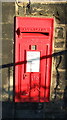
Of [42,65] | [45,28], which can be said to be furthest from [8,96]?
[45,28]

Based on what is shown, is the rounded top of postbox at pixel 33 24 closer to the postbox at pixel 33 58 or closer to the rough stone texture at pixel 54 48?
the postbox at pixel 33 58

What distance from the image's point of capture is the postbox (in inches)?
133

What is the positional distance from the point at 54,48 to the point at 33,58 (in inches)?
19.7

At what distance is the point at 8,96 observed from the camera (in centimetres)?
368

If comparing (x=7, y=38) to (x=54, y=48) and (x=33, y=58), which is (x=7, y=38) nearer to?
(x=33, y=58)

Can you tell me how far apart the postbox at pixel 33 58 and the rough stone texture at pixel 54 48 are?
12 centimetres

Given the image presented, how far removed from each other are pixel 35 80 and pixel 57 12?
1.51 m

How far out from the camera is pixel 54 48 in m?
3.53

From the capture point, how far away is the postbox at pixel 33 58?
11.1 ft

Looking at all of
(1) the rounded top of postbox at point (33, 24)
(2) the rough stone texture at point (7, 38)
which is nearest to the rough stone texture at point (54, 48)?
(2) the rough stone texture at point (7, 38)

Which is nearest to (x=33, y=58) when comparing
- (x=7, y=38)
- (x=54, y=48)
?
(x=54, y=48)

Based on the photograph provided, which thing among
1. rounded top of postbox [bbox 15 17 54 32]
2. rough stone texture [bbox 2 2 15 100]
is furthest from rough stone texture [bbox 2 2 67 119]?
rounded top of postbox [bbox 15 17 54 32]

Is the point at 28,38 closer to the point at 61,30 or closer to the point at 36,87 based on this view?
the point at 61,30

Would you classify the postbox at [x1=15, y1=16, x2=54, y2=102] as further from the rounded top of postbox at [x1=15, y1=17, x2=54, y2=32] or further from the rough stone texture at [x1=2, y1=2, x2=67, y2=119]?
the rough stone texture at [x1=2, y1=2, x2=67, y2=119]
